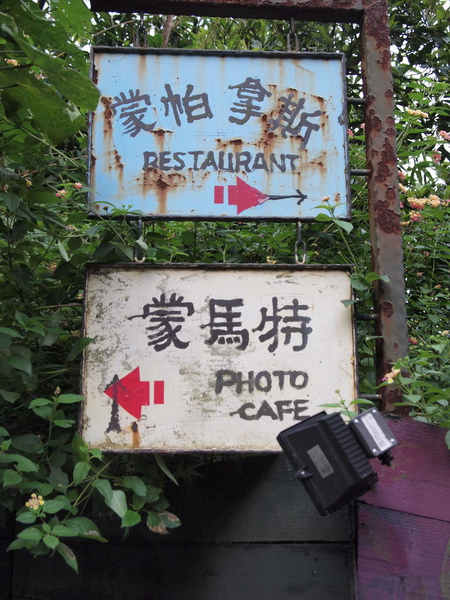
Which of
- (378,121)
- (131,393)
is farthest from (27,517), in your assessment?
(378,121)

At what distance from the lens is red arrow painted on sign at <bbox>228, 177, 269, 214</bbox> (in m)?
2.46

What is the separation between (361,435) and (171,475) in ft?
2.24

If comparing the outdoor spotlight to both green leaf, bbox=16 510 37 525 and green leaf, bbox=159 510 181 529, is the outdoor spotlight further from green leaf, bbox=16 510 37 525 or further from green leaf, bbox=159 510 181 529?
green leaf, bbox=16 510 37 525

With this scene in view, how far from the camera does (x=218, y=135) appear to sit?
252cm

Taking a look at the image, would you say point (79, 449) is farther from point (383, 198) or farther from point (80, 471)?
point (383, 198)

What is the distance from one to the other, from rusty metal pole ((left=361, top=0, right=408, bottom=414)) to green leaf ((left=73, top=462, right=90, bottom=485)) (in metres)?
1.06

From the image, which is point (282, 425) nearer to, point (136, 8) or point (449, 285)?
point (449, 285)

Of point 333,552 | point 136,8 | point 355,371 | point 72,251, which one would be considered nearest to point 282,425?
point 355,371

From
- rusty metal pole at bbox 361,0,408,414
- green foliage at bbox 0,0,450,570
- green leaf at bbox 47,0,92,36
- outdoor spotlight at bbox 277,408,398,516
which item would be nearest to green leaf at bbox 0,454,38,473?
green foliage at bbox 0,0,450,570

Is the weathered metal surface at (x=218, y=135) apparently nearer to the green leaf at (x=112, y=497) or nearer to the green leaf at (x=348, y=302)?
the green leaf at (x=348, y=302)

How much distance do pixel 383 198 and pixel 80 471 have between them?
1483 mm

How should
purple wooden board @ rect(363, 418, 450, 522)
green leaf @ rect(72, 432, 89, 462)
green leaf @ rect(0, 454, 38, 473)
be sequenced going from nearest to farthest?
green leaf @ rect(0, 454, 38, 473) < green leaf @ rect(72, 432, 89, 462) < purple wooden board @ rect(363, 418, 450, 522)

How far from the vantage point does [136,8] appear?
2.71 m

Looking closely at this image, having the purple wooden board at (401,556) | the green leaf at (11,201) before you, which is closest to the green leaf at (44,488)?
the green leaf at (11,201)
